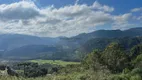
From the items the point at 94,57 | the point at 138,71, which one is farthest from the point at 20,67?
the point at 138,71

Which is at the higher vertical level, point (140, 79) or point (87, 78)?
point (87, 78)

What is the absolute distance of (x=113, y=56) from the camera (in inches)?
1992

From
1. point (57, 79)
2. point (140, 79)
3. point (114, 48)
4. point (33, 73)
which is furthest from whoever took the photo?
point (33, 73)

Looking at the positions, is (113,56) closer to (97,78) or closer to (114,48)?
(114,48)

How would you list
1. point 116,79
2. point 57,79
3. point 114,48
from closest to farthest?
point 57,79 < point 116,79 < point 114,48

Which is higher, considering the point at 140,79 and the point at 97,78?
the point at 97,78

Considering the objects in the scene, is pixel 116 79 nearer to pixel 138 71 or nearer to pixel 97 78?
pixel 97 78

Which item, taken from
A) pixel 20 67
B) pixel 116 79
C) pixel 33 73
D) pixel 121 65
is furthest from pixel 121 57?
pixel 20 67

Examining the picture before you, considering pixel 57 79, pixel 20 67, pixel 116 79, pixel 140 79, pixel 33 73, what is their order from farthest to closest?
pixel 20 67, pixel 33 73, pixel 140 79, pixel 116 79, pixel 57 79

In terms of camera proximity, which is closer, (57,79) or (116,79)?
(57,79)

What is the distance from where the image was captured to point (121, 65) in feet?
163

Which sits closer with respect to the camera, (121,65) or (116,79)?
(116,79)

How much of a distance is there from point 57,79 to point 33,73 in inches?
2451

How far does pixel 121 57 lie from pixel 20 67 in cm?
6253
